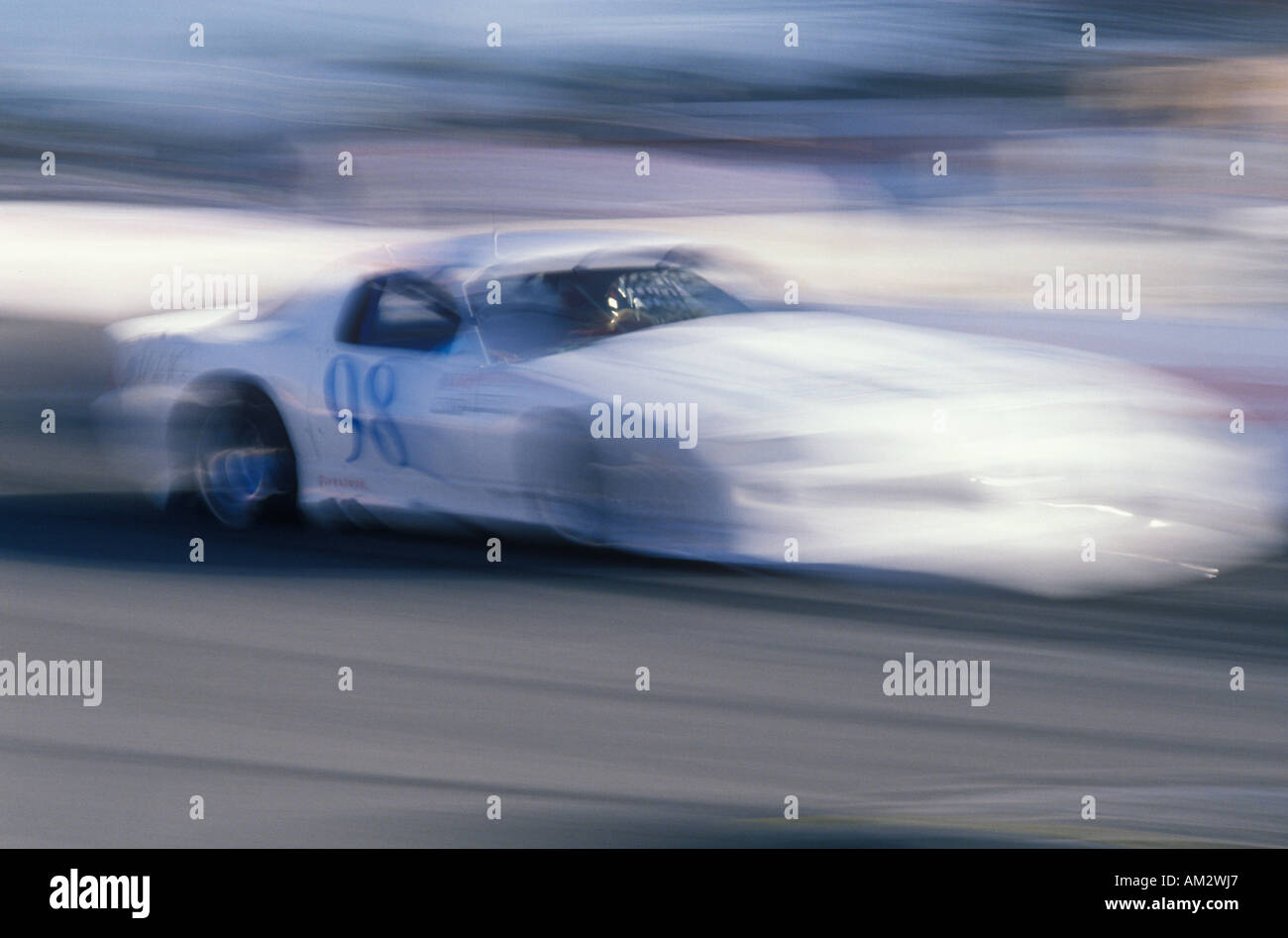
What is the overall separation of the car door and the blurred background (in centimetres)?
17

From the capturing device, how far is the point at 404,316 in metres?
4.93

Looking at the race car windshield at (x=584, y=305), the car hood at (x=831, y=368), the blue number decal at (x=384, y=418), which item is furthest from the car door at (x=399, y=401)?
the car hood at (x=831, y=368)

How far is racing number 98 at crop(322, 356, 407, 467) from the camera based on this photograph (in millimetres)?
4750

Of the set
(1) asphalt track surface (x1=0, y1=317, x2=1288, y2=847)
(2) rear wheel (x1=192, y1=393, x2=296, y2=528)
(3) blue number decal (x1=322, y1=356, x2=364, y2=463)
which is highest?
(3) blue number decal (x1=322, y1=356, x2=364, y2=463)

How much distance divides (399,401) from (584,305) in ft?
1.95

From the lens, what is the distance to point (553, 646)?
14.3ft

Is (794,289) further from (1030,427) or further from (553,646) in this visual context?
(553,646)

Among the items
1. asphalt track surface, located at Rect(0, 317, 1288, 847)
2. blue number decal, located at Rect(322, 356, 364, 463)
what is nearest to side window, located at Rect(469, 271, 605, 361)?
blue number decal, located at Rect(322, 356, 364, 463)

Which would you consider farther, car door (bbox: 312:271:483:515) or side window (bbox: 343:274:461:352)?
side window (bbox: 343:274:461:352)

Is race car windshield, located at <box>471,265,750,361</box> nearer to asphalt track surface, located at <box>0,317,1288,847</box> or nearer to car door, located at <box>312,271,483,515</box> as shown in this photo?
car door, located at <box>312,271,483,515</box>

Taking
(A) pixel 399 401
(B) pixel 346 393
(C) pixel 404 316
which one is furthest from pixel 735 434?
(B) pixel 346 393

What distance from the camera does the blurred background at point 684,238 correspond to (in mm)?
3812

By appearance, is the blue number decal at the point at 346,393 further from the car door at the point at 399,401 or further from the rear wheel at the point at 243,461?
the rear wheel at the point at 243,461

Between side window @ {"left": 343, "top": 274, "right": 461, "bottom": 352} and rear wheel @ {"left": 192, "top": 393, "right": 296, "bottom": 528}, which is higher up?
side window @ {"left": 343, "top": 274, "right": 461, "bottom": 352}
